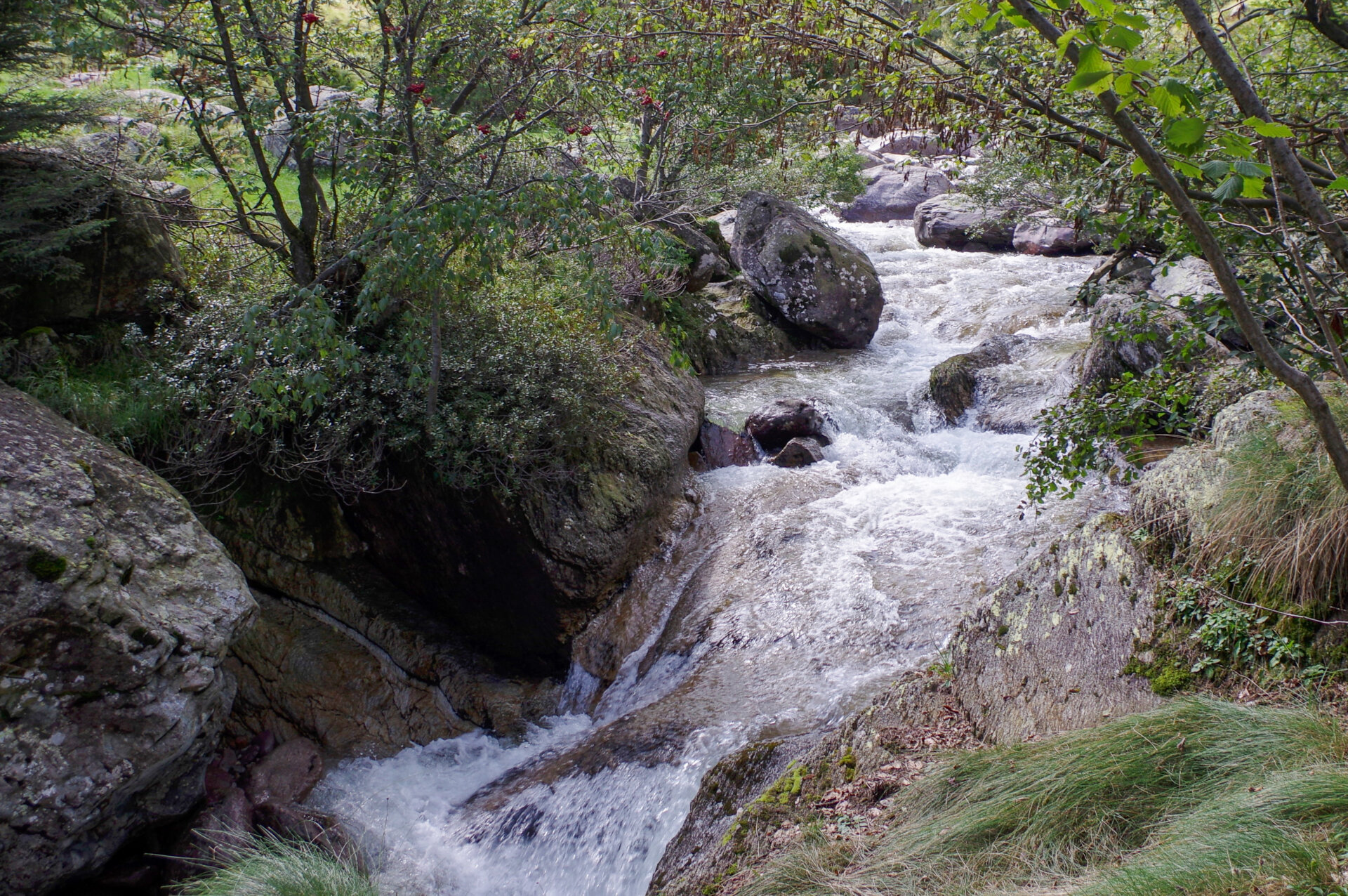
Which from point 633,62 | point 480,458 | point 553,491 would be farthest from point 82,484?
point 633,62

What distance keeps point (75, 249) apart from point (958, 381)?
9.88m

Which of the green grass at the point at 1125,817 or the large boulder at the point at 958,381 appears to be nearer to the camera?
the green grass at the point at 1125,817

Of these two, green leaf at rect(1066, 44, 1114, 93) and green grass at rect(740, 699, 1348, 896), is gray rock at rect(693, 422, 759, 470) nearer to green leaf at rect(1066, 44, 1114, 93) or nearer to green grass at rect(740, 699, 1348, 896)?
green grass at rect(740, 699, 1348, 896)

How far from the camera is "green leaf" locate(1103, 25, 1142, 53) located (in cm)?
157

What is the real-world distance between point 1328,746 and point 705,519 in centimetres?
587

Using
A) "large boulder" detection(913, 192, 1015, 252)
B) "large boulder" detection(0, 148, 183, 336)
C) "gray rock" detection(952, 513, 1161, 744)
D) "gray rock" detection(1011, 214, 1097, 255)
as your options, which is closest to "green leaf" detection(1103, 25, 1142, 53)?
"gray rock" detection(952, 513, 1161, 744)

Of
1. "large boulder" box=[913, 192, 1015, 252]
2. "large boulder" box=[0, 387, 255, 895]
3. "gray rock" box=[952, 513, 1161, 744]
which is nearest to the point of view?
"gray rock" box=[952, 513, 1161, 744]

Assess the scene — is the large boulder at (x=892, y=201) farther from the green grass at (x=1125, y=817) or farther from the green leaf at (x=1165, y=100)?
the green leaf at (x=1165, y=100)

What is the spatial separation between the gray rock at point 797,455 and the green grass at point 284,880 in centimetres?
631

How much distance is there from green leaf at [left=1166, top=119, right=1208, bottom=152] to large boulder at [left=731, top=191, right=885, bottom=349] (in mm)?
12143

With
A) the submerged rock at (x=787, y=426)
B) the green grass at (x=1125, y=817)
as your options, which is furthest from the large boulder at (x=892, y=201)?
the green grass at (x=1125, y=817)

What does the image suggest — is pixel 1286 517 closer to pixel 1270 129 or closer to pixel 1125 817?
pixel 1125 817

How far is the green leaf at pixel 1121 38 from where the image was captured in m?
1.57

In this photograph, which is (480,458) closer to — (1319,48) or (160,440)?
(160,440)
